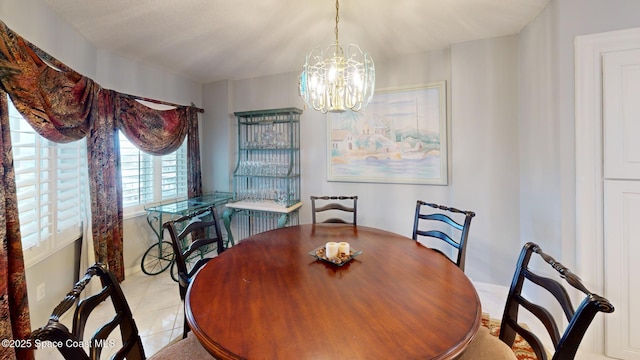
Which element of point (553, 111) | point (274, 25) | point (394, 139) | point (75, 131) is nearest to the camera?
point (553, 111)

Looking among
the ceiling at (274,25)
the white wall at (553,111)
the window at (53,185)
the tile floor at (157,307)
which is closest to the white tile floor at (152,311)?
the tile floor at (157,307)

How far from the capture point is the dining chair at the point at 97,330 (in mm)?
731

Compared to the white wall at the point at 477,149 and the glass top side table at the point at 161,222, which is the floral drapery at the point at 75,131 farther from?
the white wall at the point at 477,149

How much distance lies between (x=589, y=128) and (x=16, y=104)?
3557 millimetres

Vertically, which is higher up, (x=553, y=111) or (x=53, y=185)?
(x=553, y=111)

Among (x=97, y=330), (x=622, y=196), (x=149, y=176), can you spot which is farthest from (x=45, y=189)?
(x=622, y=196)

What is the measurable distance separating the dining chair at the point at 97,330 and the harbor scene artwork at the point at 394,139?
94.2 inches

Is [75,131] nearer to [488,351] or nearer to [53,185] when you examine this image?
[53,185]

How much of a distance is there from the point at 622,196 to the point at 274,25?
2806mm

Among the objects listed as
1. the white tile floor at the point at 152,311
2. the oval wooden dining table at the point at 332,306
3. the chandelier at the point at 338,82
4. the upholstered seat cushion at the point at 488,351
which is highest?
the chandelier at the point at 338,82

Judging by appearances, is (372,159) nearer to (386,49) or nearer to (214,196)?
(386,49)

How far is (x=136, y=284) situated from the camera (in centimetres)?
290

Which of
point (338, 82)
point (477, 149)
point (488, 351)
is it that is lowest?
point (488, 351)

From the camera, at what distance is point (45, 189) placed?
83.1 inches
